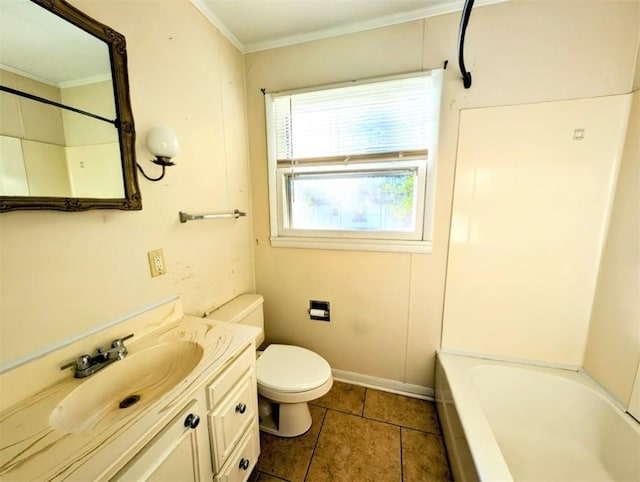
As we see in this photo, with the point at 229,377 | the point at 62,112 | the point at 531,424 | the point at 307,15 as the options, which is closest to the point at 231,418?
the point at 229,377

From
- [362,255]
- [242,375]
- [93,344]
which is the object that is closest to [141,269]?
[93,344]

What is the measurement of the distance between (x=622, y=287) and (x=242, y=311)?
2000mm

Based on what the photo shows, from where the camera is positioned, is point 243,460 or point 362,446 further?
point 362,446

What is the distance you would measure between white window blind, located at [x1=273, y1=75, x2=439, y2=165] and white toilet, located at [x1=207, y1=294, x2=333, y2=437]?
1.08m

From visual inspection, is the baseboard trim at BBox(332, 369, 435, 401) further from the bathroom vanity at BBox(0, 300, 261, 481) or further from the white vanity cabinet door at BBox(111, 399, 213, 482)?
the white vanity cabinet door at BBox(111, 399, 213, 482)

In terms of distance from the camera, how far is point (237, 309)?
5.04 feet

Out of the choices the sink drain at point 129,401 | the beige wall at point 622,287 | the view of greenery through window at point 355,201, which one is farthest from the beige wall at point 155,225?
the beige wall at point 622,287

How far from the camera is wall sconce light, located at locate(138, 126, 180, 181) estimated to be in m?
1.04

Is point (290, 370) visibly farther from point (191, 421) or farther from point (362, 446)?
point (191, 421)

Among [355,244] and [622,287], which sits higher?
[355,244]

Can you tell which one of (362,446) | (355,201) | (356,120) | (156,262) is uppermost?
(356,120)

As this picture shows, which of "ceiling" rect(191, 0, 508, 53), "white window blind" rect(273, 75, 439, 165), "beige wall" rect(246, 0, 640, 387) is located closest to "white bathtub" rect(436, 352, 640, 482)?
"beige wall" rect(246, 0, 640, 387)

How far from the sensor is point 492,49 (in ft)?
4.37

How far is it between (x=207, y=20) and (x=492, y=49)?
159cm
